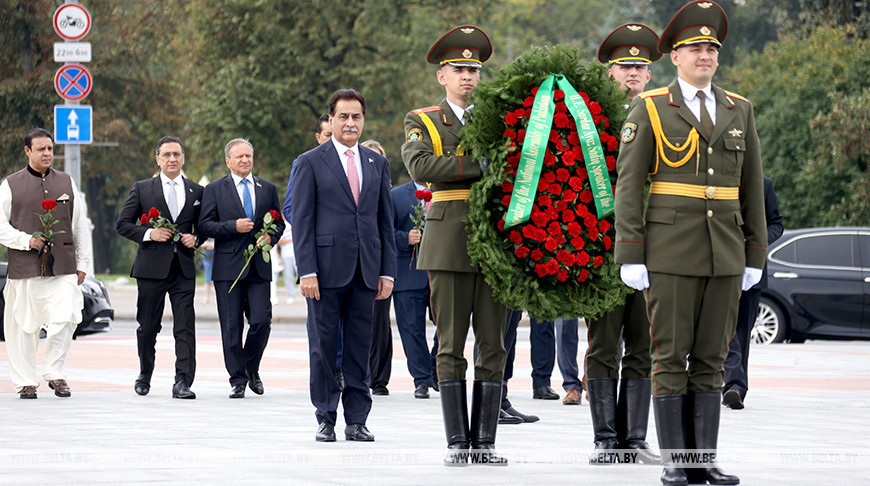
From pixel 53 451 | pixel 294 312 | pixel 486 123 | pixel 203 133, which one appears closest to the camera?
pixel 486 123

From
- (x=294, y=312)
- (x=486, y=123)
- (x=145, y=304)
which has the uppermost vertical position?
(x=486, y=123)

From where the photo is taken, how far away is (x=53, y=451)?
775 centimetres

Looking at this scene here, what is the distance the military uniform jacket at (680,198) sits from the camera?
6.59 m

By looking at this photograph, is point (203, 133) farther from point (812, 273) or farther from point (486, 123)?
point (486, 123)

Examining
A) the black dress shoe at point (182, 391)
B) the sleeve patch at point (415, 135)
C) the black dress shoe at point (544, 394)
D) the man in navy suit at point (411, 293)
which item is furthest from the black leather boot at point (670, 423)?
the black dress shoe at point (182, 391)

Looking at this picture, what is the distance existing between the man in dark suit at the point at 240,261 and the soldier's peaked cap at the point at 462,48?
4.32 meters

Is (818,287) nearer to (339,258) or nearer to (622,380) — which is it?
(339,258)

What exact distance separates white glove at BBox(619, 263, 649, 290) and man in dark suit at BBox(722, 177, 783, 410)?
4.26 meters

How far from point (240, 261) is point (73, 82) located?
35.7 ft

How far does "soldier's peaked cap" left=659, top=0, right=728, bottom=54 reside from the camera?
262 inches

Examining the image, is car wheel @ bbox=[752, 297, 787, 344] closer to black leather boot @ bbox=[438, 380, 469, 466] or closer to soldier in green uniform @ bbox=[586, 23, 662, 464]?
soldier in green uniform @ bbox=[586, 23, 662, 464]

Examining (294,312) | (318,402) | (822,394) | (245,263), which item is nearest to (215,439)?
(318,402)

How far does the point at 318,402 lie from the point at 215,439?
0.66 metres

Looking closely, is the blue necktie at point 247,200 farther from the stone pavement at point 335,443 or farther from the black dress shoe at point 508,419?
the black dress shoe at point 508,419
